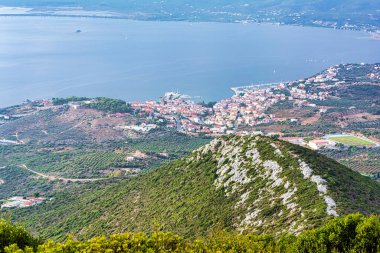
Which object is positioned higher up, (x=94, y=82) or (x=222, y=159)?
(x=222, y=159)

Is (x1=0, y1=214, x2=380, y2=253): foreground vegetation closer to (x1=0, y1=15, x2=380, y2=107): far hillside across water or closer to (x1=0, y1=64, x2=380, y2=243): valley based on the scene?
(x1=0, y1=64, x2=380, y2=243): valley

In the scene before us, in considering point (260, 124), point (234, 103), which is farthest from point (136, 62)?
point (260, 124)

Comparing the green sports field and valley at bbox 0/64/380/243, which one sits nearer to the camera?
valley at bbox 0/64/380/243

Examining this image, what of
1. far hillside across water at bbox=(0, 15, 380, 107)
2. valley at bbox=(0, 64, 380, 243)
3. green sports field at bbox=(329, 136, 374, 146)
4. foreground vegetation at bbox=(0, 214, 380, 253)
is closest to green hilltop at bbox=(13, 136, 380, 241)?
valley at bbox=(0, 64, 380, 243)

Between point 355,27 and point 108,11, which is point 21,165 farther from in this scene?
point 108,11

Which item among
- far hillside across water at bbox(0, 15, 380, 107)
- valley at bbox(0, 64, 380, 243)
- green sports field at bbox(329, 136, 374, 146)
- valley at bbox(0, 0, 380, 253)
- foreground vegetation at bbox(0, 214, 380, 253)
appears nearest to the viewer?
foreground vegetation at bbox(0, 214, 380, 253)

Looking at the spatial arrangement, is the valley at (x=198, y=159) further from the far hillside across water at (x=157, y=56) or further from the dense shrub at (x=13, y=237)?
the far hillside across water at (x=157, y=56)
